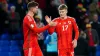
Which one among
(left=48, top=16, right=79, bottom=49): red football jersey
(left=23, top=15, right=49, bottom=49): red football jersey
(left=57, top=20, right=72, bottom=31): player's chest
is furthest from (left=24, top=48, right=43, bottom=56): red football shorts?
(left=57, top=20, right=72, bottom=31): player's chest

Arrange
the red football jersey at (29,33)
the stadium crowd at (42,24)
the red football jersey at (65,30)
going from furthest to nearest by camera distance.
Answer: the stadium crowd at (42,24) < the red football jersey at (65,30) < the red football jersey at (29,33)

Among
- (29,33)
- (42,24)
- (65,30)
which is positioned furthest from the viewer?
(42,24)

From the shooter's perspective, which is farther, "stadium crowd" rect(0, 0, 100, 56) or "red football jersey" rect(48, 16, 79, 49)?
"stadium crowd" rect(0, 0, 100, 56)

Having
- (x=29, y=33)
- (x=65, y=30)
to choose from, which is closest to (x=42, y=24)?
(x=65, y=30)

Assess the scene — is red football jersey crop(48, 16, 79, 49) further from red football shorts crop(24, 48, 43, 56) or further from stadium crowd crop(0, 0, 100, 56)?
stadium crowd crop(0, 0, 100, 56)

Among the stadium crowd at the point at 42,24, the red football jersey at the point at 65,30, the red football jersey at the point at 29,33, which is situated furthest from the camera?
the stadium crowd at the point at 42,24

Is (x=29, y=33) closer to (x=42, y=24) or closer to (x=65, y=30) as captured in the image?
(x=65, y=30)

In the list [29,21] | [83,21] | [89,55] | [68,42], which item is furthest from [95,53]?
[29,21]

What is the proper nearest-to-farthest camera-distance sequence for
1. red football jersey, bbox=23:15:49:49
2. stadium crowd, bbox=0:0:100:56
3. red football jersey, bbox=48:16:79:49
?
red football jersey, bbox=23:15:49:49 → red football jersey, bbox=48:16:79:49 → stadium crowd, bbox=0:0:100:56

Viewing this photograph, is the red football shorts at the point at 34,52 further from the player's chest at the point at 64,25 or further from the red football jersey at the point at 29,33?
the player's chest at the point at 64,25

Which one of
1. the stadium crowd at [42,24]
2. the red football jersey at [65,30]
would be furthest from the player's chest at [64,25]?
the stadium crowd at [42,24]

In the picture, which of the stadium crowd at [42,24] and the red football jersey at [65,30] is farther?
the stadium crowd at [42,24]

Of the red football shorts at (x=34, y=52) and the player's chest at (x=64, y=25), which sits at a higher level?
the player's chest at (x=64, y=25)

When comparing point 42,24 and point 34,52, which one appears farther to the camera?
point 42,24
